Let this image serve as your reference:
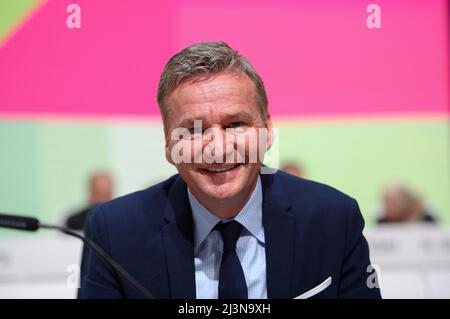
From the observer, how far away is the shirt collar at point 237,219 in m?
1.32

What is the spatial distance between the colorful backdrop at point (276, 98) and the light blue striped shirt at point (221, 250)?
9.52 ft

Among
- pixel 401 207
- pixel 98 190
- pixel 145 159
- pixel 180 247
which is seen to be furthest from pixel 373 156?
pixel 180 247

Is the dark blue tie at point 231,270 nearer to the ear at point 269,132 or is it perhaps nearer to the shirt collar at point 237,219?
the shirt collar at point 237,219

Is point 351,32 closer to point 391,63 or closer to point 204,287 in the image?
point 391,63

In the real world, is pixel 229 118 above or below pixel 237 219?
above

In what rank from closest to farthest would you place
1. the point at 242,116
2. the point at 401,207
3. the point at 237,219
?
the point at 242,116
the point at 237,219
the point at 401,207

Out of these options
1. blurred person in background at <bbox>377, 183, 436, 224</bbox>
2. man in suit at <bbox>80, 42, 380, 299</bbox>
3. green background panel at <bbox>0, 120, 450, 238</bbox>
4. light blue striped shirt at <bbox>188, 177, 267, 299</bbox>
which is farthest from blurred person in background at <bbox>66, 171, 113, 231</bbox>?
light blue striped shirt at <bbox>188, 177, 267, 299</bbox>

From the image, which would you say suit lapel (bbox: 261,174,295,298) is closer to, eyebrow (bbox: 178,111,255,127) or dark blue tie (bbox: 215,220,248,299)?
dark blue tie (bbox: 215,220,248,299)

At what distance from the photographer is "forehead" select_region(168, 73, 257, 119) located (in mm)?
1177

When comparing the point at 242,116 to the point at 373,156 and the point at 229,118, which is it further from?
the point at 373,156

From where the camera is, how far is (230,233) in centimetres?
130

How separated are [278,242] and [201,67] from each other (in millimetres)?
422

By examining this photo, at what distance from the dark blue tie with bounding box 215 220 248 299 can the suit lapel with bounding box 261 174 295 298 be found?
0.22 feet

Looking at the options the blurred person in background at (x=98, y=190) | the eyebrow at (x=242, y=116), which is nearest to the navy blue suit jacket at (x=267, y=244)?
the eyebrow at (x=242, y=116)
